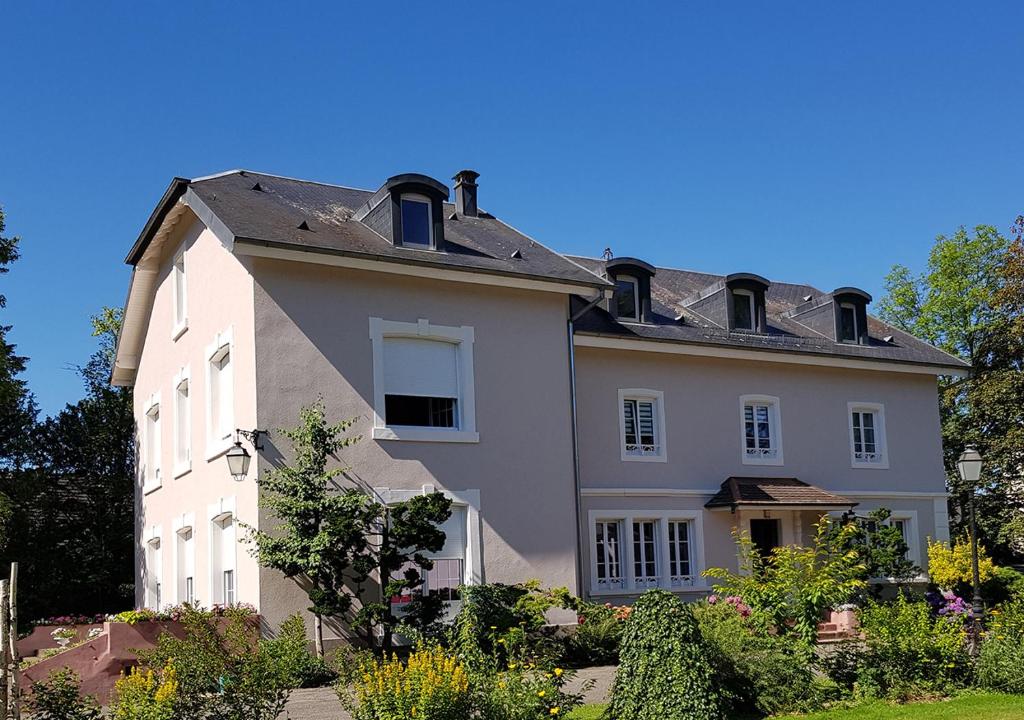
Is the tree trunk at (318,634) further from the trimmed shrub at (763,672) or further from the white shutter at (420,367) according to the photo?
the trimmed shrub at (763,672)

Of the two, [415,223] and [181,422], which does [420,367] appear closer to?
[415,223]

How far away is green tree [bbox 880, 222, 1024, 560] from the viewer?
29.5 meters

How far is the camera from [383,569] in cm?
1543

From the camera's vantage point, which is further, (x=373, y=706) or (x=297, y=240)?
(x=297, y=240)

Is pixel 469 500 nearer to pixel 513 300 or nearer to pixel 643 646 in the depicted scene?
pixel 513 300

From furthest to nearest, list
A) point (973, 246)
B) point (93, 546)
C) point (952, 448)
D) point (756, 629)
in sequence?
point (973, 246) → point (952, 448) → point (93, 546) → point (756, 629)

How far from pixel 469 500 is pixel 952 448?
22.1 m

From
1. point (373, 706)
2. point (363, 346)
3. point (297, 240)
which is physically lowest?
point (373, 706)

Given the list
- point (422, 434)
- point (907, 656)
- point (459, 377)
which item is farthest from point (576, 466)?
point (907, 656)

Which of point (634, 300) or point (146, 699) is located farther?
point (634, 300)

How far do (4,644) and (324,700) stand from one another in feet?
19.1

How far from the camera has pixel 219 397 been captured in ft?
58.8

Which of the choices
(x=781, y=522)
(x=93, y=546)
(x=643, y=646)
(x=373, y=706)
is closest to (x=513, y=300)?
(x=781, y=522)

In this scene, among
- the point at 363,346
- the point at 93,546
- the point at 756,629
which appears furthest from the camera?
the point at 93,546
